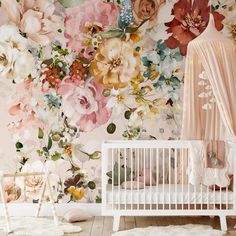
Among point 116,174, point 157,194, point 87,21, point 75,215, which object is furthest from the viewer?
point 87,21

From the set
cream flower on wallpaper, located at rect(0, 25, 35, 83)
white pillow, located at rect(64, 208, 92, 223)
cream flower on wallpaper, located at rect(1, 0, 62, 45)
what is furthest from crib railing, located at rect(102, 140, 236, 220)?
cream flower on wallpaper, located at rect(1, 0, 62, 45)

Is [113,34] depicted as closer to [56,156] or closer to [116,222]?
[56,156]

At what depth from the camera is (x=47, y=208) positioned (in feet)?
18.6

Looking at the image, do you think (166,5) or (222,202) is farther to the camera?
(166,5)

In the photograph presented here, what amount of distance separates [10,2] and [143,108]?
1691 mm

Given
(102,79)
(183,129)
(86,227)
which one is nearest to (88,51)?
(102,79)

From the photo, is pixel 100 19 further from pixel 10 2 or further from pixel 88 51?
pixel 10 2

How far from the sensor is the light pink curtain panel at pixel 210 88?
496 cm

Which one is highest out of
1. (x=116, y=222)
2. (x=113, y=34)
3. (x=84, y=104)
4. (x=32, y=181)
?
(x=113, y=34)

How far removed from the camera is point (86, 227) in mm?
5141

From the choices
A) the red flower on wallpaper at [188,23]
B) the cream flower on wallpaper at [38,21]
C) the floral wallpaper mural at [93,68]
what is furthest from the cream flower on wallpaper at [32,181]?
the red flower on wallpaper at [188,23]

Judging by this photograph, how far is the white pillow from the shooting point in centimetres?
530

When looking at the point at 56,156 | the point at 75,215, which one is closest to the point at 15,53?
the point at 56,156

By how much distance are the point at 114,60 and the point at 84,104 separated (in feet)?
1.75
